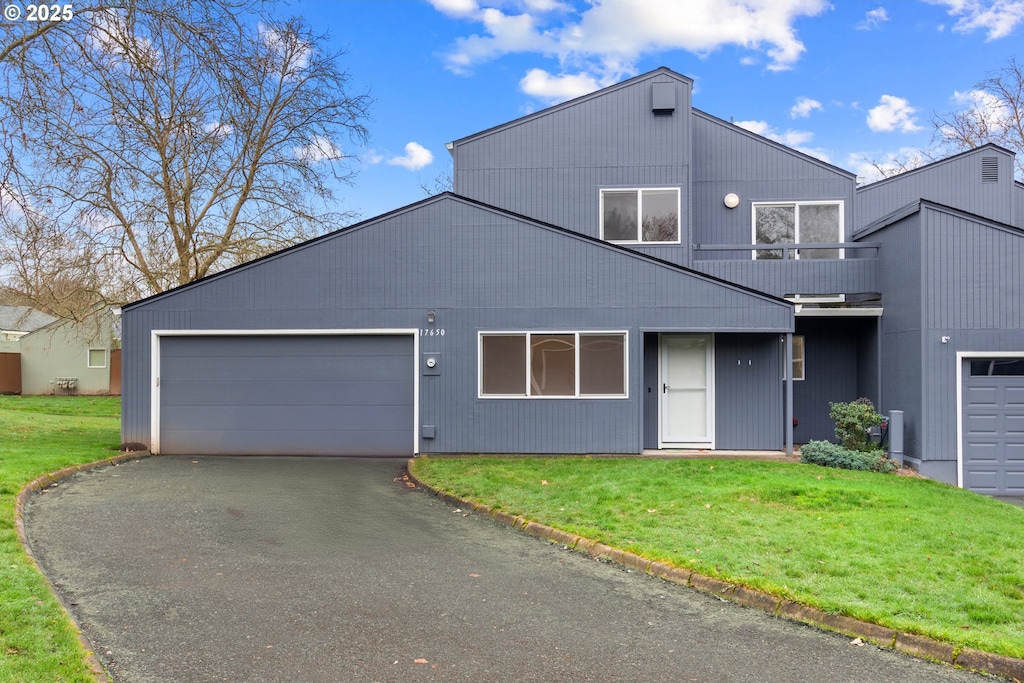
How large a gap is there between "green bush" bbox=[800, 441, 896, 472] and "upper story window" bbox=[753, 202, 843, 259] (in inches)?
210

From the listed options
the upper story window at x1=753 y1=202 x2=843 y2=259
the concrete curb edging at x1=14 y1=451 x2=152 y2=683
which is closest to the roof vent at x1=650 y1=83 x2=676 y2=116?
the upper story window at x1=753 y1=202 x2=843 y2=259

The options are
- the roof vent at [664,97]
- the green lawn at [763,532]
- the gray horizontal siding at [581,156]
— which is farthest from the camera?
the gray horizontal siding at [581,156]

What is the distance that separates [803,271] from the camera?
15.5m

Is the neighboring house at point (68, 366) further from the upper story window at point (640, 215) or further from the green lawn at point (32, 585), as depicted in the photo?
the upper story window at point (640, 215)

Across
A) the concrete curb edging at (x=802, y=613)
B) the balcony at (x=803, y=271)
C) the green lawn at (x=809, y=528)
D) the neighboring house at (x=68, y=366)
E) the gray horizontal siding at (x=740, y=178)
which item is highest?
the gray horizontal siding at (x=740, y=178)

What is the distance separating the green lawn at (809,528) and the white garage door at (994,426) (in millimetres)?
2256

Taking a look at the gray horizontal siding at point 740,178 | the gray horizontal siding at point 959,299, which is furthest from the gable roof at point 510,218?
the gray horizontal siding at point 740,178

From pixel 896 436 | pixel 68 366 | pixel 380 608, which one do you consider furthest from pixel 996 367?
pixel 68 366

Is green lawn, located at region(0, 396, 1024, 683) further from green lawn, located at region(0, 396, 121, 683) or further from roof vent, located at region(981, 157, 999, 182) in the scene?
roof vent, located at region(981, 157, 999, 182)

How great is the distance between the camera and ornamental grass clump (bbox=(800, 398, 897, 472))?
492 inches

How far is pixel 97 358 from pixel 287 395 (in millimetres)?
25703

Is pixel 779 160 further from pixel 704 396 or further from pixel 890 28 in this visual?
pixel 890 28

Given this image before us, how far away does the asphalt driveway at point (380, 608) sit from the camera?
452cm

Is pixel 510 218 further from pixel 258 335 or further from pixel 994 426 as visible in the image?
pixel 994 426
